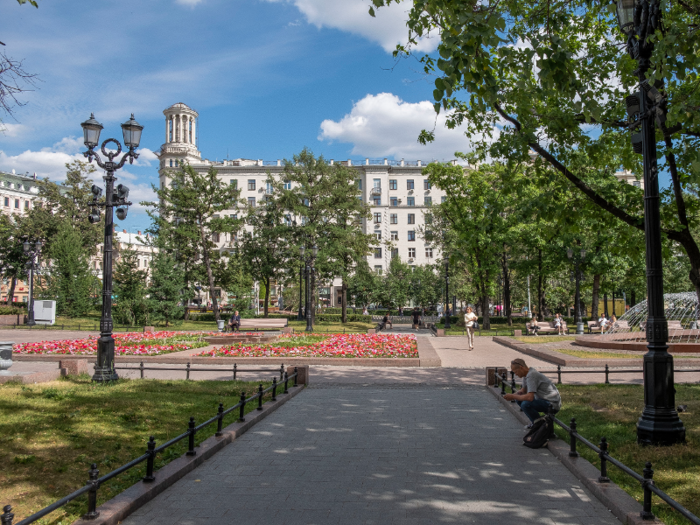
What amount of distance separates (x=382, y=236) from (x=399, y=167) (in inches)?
432

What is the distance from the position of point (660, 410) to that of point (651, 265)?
1773 millimetres

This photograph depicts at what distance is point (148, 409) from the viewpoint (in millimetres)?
9062

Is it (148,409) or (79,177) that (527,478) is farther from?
(79,177)

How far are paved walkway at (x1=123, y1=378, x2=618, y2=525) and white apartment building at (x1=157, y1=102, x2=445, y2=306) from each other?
72597mm

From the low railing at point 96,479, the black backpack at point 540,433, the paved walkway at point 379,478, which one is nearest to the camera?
the low railing at point 96,479

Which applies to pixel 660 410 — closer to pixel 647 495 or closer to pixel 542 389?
pixel 542 389

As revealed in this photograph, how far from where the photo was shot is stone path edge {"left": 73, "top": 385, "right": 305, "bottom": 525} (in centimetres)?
473

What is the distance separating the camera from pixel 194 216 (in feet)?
140

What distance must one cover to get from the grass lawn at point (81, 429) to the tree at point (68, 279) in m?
32.1

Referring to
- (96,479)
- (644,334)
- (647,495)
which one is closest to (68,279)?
(644,334)

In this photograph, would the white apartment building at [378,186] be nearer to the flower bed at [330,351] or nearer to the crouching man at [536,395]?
the flower bed at [330,351]

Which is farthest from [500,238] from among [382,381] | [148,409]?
[148,409]

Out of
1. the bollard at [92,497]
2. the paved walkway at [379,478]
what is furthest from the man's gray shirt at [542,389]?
the bollard at [92,497]

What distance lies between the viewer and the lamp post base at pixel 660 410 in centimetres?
659
